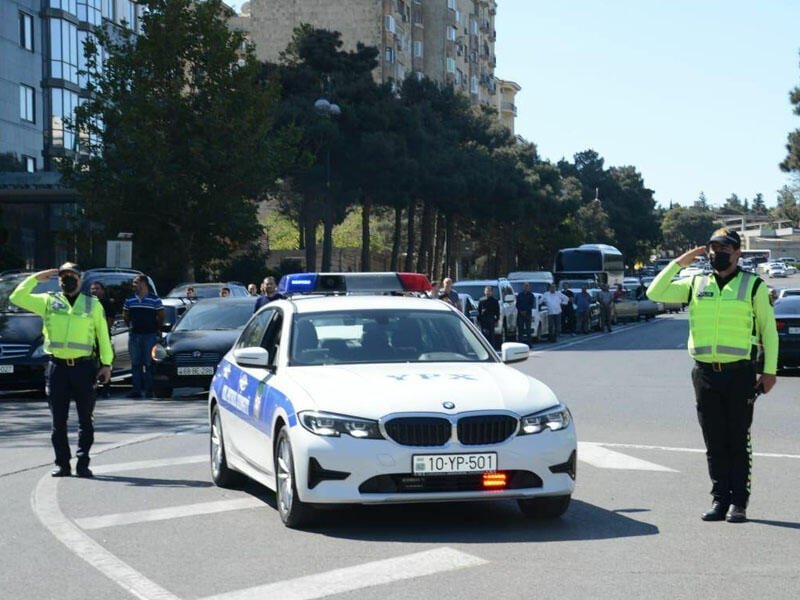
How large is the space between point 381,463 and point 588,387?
14609 mm

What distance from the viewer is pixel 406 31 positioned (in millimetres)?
109000

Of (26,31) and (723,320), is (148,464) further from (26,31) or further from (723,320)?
(26,31)

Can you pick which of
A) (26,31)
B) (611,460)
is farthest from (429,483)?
(26,31)

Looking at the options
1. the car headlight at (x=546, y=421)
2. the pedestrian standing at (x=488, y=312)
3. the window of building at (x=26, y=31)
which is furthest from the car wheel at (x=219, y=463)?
the window of building at (x=26, y=31)

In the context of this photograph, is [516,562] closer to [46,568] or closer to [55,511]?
[46,568]

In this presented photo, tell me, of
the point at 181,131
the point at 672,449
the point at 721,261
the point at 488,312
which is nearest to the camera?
the point at 721,261

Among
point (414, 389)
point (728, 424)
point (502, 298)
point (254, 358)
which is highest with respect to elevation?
point (254, 358)

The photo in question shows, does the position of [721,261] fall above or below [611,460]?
above

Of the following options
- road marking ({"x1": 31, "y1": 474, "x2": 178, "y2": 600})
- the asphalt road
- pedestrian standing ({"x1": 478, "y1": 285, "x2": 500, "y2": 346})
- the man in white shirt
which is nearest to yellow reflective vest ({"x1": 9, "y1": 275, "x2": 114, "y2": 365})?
the asphalt road

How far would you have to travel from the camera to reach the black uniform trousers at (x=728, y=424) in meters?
9.48

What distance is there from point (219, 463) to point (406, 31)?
99.7 metres

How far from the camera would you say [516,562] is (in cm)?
801

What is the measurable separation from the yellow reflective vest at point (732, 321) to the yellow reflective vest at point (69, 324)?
16.8 ft

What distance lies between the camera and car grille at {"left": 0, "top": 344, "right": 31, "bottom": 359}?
21.4 meters
